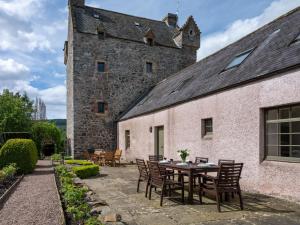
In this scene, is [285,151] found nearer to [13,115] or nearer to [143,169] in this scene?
[143,169]

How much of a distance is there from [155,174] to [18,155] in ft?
26.0

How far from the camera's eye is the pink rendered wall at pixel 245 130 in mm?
7320

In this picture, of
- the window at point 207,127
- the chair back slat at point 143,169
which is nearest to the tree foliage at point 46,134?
the window at point 207,127

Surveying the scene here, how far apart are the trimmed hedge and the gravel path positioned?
10.4 ft

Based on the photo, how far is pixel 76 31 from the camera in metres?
23.1

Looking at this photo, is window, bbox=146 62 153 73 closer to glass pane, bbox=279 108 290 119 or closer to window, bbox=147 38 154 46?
window, bbox=147 38 154 46

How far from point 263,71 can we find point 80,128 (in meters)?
17.0

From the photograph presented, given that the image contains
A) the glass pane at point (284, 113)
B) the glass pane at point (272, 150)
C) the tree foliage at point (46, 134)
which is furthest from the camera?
the tree foliage at point (46, 134)

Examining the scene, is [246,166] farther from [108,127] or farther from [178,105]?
[108,127]

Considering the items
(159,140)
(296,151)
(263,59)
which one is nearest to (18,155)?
(159,140)

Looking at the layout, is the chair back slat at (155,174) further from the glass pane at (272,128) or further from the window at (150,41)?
the window at (150,41)

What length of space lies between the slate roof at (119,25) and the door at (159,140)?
11809 mm

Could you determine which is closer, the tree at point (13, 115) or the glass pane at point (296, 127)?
the glass pane at point (296, 127)

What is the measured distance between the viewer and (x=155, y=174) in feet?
25.2
